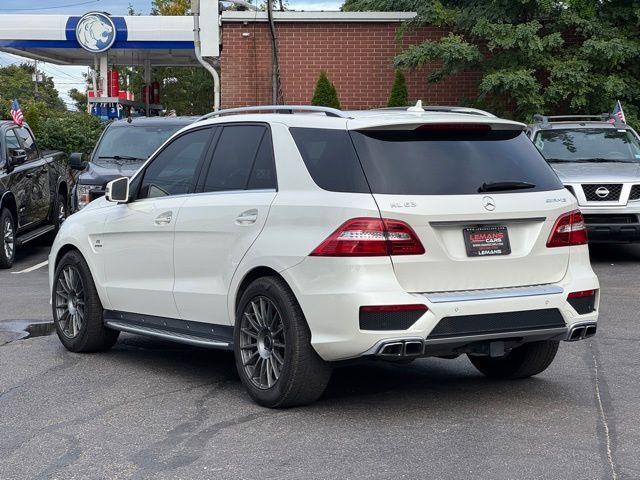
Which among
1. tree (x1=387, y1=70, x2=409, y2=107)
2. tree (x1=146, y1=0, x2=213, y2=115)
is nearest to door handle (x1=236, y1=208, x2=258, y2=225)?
tree (x1=387, y1=70, x2=409, y2=107)

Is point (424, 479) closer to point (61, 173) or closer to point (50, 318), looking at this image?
point (50, 318)

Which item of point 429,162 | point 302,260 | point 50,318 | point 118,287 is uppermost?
point 429,162

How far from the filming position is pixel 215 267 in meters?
7.05

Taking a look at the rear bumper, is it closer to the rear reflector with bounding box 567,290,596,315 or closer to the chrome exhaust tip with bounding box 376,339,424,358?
the chrome exhaust tip with bounding box 376,339,424,358

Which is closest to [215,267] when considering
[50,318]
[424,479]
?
[424,479]

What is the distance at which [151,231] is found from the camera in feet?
25.4

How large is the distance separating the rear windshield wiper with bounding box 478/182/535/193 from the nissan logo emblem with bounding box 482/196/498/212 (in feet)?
0.23

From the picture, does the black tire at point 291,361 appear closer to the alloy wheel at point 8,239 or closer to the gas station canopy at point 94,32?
the alloy wheel at point 8,239

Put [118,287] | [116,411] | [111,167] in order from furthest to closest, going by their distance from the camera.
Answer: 1. [111,167]
2. [118,287]
3. [116,411]

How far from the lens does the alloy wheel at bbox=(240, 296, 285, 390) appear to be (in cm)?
652

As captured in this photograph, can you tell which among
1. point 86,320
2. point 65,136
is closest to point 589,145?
point 86,320

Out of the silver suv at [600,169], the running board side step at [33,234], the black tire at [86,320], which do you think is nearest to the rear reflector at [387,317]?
the black tire at [86,320]

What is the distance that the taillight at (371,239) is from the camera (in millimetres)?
6035

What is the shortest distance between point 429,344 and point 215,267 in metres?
1.64
